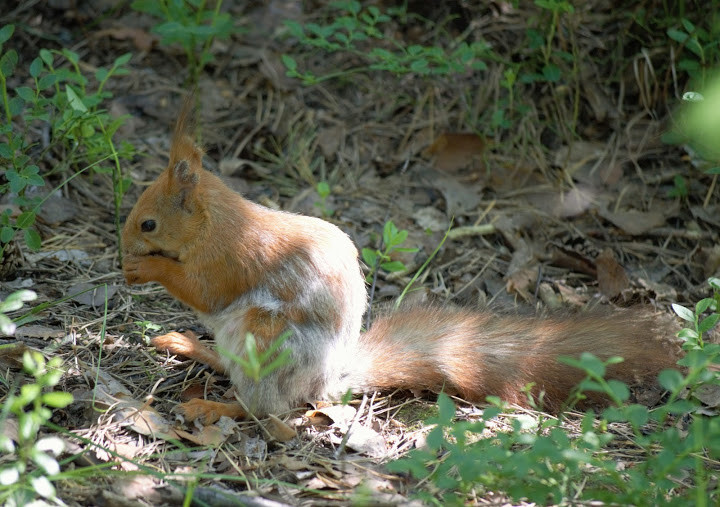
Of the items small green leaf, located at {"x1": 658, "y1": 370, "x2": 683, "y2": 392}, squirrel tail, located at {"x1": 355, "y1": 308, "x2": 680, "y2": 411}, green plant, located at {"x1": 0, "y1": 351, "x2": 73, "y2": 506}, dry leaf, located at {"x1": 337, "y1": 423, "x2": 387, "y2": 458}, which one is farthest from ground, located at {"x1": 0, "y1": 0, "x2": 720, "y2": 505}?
small green leaf, located at {"x1": 658, "y1": 370, "x2": 683, "y2": 392}

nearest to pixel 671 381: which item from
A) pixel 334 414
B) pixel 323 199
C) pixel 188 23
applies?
pixel 334 414

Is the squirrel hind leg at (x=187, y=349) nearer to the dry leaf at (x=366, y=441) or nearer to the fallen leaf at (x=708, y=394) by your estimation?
the dry leaf at (x=366, y=441)

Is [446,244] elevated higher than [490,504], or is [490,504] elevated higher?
[446,244]

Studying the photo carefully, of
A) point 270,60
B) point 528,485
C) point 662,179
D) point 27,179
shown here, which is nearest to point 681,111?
point 662,179

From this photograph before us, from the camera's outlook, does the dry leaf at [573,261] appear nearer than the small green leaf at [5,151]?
No

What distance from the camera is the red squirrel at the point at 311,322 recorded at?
263cm

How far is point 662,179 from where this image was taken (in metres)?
4.03

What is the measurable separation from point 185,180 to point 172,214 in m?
0.13

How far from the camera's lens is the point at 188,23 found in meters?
4.05

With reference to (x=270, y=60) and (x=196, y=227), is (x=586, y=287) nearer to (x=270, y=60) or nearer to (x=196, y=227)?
(x=196, y=227)

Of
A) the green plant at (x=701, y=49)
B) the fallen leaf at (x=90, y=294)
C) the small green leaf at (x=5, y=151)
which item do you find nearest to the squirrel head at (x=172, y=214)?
the fallen leaf at (x=90, y=294)

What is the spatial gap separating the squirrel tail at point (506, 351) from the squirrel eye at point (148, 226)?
0.89 m

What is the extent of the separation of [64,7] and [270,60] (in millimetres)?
1380

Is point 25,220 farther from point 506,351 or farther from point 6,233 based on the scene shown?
point 506,351
